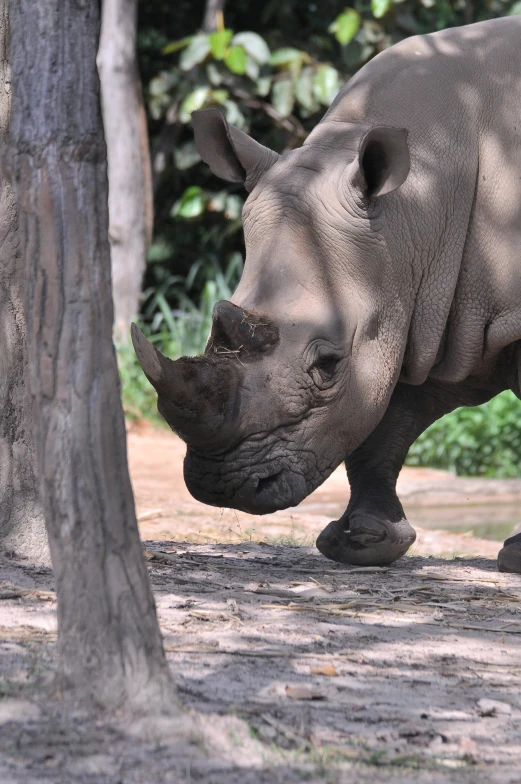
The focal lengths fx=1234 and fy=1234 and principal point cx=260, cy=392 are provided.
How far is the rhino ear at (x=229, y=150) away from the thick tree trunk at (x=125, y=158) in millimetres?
7160

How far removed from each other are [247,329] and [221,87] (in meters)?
8.88

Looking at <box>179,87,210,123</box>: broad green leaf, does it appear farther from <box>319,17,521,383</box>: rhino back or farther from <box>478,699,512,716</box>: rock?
<box>478,699,512,716</box>: rock

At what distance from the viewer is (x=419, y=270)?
464 centimetres

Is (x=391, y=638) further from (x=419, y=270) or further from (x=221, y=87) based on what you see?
(x=221, y=87)

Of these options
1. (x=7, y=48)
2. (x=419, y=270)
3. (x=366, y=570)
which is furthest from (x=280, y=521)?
(x=7, y=48)

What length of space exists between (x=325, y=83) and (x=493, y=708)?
945 cm

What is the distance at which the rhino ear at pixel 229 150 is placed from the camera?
4707 millimetres

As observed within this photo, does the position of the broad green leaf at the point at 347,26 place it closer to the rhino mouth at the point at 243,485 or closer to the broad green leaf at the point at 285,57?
the broad green leaf at the point at 285,57

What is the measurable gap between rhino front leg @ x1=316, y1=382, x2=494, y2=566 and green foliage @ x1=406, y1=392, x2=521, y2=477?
228 inches

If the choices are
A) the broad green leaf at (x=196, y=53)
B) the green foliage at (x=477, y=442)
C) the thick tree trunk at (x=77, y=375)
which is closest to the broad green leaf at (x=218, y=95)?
the broad green leaf at (x=196, y=53)

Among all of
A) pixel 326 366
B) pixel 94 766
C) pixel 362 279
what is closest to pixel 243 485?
pixel 326 366

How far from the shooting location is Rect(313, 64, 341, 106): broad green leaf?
38.1 ft

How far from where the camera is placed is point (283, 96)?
12031mm

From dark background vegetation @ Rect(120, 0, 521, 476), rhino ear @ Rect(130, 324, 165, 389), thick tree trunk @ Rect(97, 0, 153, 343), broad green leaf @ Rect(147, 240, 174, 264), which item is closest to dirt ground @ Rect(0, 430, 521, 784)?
rhino ear @ Rect(130, 324, 165, 389)
